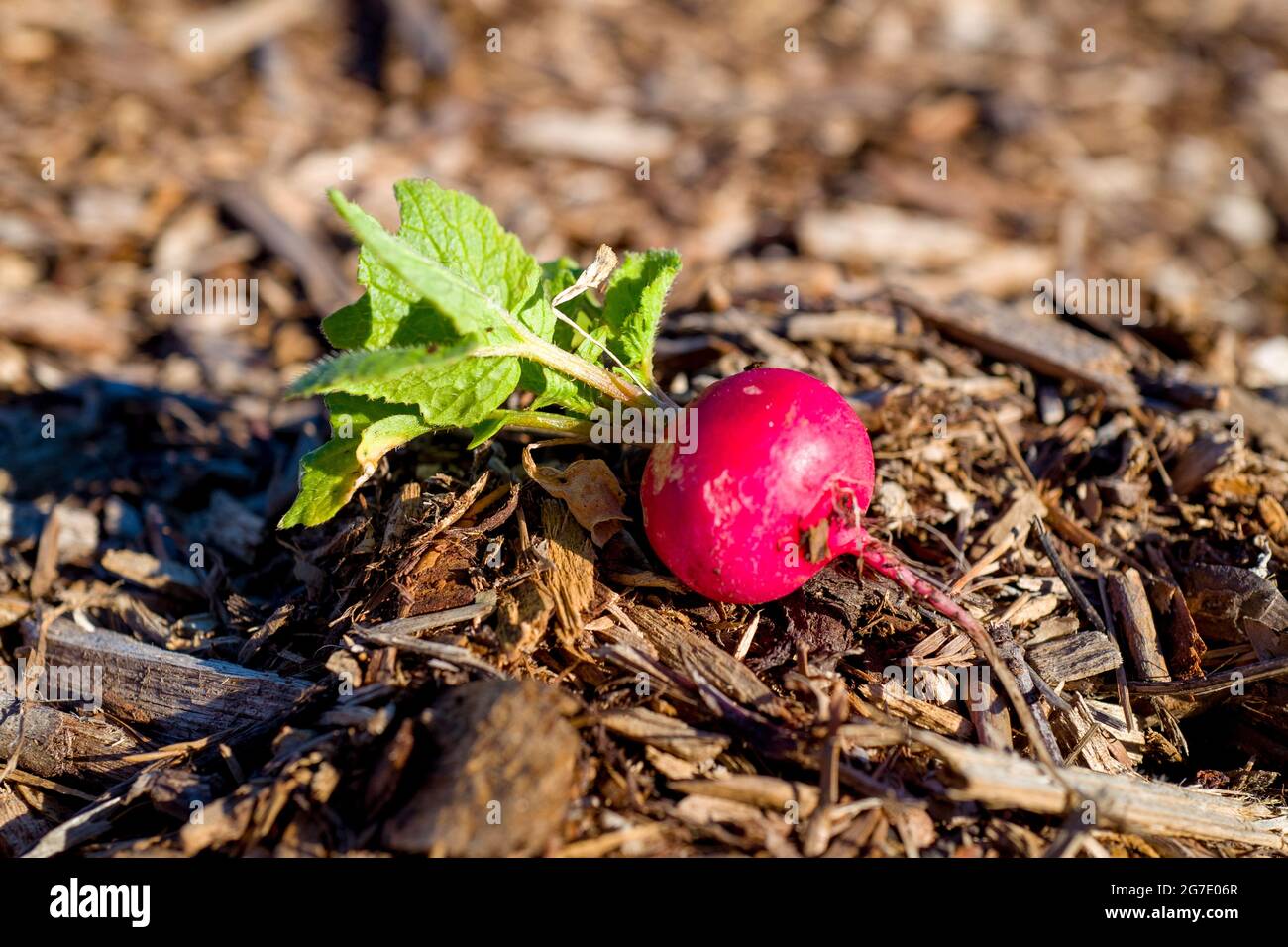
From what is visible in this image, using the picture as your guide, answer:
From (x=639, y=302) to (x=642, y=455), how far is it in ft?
1.58

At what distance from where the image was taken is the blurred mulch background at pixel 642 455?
238cm

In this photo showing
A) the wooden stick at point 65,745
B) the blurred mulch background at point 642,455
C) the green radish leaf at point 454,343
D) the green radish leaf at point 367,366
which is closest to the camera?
the green radish leaf at point 367,366

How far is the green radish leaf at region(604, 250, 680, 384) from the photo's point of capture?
2.75 meters

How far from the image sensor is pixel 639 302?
2.79 metres

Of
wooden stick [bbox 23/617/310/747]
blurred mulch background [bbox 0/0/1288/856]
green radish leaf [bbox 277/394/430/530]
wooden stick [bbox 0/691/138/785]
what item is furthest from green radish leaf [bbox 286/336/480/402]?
wooden stick [bbox 0/691/138/785]

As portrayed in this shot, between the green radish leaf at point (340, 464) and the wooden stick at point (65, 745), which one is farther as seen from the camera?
the wooden stick at point (65, 745)

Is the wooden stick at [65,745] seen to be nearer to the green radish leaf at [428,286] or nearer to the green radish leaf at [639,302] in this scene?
the green radish leaf at [428,286]

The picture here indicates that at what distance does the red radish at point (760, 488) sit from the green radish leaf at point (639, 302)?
282mm

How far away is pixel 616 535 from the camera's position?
2.89 m

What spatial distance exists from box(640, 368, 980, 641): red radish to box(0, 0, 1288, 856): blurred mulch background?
0.28 m

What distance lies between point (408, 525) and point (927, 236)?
14.2 feet

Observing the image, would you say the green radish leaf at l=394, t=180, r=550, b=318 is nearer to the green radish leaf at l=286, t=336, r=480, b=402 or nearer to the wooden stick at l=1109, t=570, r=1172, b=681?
the green radish leaf at l=286, t=336, r=480, b=402

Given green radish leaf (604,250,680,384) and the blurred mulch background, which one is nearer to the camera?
the blurred mulch background

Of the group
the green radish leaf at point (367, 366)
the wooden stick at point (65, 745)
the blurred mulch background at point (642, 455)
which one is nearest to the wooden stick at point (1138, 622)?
the blurred mulch background at point (642, 455)
